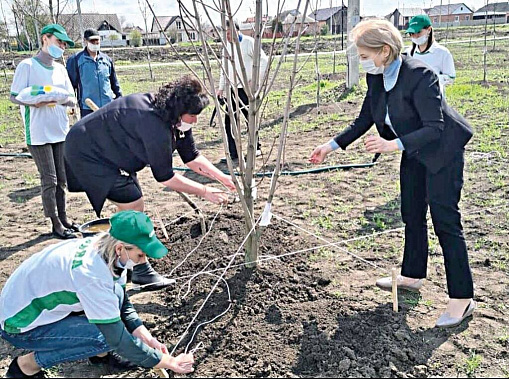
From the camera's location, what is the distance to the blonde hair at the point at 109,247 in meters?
2.28

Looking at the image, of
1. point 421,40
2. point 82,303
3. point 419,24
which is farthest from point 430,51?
point 82,303

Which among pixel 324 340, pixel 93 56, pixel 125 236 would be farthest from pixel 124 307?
pixel 93 56

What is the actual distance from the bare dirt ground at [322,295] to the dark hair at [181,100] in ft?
3.87

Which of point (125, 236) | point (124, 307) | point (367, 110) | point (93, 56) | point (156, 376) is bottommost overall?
point (156, 376)

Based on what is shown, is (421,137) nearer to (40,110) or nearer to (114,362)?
(114,362)

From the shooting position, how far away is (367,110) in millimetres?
3170

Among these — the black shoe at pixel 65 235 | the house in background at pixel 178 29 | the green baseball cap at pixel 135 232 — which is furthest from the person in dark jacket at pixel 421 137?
the black shoe at pixel 65 235

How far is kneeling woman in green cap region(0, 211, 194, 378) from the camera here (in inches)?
88.4

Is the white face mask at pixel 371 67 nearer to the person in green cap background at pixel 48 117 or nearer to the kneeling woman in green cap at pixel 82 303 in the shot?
the kneeling woman in green cap at pixel 82 303

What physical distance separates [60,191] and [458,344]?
11.8ft

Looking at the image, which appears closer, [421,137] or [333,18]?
[421,137]

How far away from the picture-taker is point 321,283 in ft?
11.5

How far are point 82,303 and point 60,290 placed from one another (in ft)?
0.51

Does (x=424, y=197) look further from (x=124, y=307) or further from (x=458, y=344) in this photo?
(x=124, y=307)
